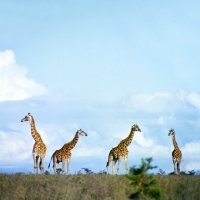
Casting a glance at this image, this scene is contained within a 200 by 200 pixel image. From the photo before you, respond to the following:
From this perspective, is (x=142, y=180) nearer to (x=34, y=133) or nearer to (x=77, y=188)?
(x=77, y=188)

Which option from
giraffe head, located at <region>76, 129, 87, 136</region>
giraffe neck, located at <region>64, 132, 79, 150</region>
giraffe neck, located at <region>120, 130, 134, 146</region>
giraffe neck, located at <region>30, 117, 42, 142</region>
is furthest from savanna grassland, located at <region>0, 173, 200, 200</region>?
giraffe head, located at <region>76, 129, 87, 136</region>

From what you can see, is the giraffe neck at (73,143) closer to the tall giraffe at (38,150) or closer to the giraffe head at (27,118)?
the tall giraffe at (38,150)

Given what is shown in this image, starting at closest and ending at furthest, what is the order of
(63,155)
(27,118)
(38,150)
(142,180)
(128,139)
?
1. (142,180)
2. (38,150)
3. (63,155)
4. (27,118)
5. (128,139)

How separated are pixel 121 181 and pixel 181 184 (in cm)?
254

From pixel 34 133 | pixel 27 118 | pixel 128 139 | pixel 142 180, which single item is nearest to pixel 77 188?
pixel 142 180

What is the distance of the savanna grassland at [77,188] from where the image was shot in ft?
53.8

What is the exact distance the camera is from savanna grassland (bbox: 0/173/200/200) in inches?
645

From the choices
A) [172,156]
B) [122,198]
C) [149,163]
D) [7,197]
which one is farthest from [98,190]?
[172,156]

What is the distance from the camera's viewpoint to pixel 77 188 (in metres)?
17.1

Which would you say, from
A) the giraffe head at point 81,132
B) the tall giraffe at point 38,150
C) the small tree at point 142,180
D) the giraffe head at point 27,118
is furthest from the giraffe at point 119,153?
the small tree at point 142,180

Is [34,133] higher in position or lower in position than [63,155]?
higher

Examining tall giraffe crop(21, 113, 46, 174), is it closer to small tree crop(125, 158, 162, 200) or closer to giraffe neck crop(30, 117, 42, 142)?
giraffe neck crop(30, 117, 42, 142)

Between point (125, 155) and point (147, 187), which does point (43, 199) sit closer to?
point (147, 187)

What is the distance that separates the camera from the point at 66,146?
92.6ft
